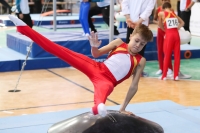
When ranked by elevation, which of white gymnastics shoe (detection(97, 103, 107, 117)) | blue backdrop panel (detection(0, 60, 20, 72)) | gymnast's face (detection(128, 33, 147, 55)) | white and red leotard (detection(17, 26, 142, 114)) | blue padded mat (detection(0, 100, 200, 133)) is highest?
gymnast's face (detection(128, 33, 147, 55))

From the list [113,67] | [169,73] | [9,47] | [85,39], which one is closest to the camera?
[113,67]

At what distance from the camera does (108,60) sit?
13.4 ft

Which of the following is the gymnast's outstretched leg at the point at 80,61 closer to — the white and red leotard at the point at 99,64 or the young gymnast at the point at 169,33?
the white and red leotard at the point at 99,64

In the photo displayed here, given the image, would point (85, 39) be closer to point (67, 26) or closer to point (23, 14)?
point (23, 14)

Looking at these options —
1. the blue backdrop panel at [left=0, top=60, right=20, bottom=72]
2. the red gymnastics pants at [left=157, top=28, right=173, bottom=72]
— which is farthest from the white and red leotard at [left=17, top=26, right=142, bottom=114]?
the blue backdrop panel at [left=0, top=60, right=20, bottom=72]

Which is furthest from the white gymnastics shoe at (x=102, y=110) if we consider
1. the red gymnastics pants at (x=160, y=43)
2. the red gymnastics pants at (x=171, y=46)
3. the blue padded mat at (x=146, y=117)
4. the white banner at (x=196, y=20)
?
the white banner at (x=196, y=20)

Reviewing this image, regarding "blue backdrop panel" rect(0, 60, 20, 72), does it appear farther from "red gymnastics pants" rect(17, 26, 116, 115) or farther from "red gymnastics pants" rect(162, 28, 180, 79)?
"red gymnastics pants" rect(17, 26, 116, 115)

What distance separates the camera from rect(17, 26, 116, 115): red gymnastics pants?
3672mm

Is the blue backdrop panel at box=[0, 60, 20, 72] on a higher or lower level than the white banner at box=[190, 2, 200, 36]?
lower

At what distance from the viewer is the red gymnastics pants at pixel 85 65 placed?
367 cm

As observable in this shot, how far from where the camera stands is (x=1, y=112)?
17.6ft

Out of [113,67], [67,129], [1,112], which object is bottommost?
[1,112]

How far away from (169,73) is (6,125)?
407 centimetres

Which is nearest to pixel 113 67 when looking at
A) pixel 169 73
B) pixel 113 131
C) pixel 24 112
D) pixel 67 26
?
pixel 113 131
